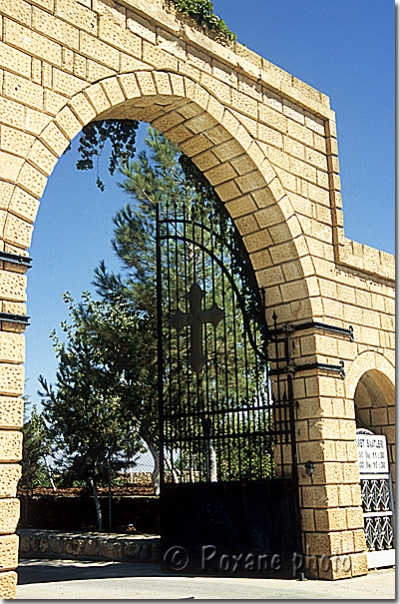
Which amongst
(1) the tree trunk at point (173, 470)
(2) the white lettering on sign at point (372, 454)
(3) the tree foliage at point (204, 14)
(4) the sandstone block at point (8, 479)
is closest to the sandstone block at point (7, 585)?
(4) the sandstone block at point (8, 479)

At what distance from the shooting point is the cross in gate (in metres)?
7.57

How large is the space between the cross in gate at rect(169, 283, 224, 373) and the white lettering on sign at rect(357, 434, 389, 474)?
79.7 inches

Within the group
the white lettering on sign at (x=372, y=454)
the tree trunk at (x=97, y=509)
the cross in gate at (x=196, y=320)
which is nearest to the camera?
the cross in gate at (x=196, y=320)

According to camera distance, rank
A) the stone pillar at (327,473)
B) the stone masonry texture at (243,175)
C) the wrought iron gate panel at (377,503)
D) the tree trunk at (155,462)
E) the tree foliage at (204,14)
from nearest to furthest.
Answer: the stone masonry texture at (243,175)
the tree foliage at (204,14)
the stone pillar at (327,473)
the wrought iron gate panel at (377,503)
the tree trunk at (155,462)

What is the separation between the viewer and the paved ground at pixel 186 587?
6117mm

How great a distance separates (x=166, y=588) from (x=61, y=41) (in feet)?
16.0

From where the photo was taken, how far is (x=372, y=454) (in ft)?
26.7

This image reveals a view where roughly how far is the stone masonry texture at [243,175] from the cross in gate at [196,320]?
2.23ft

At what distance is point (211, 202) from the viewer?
33.2 ft

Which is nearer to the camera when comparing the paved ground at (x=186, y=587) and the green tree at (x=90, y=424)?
the paved ground at (x=186, y=587)

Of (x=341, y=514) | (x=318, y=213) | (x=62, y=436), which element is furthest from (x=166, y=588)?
(x=62, y=436)

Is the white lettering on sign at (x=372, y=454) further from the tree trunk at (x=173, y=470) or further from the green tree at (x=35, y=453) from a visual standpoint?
the green tree at (x=35, y=453)

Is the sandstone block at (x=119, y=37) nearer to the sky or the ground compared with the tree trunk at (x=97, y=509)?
nearer to the sky

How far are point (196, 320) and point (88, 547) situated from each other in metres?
4.39
